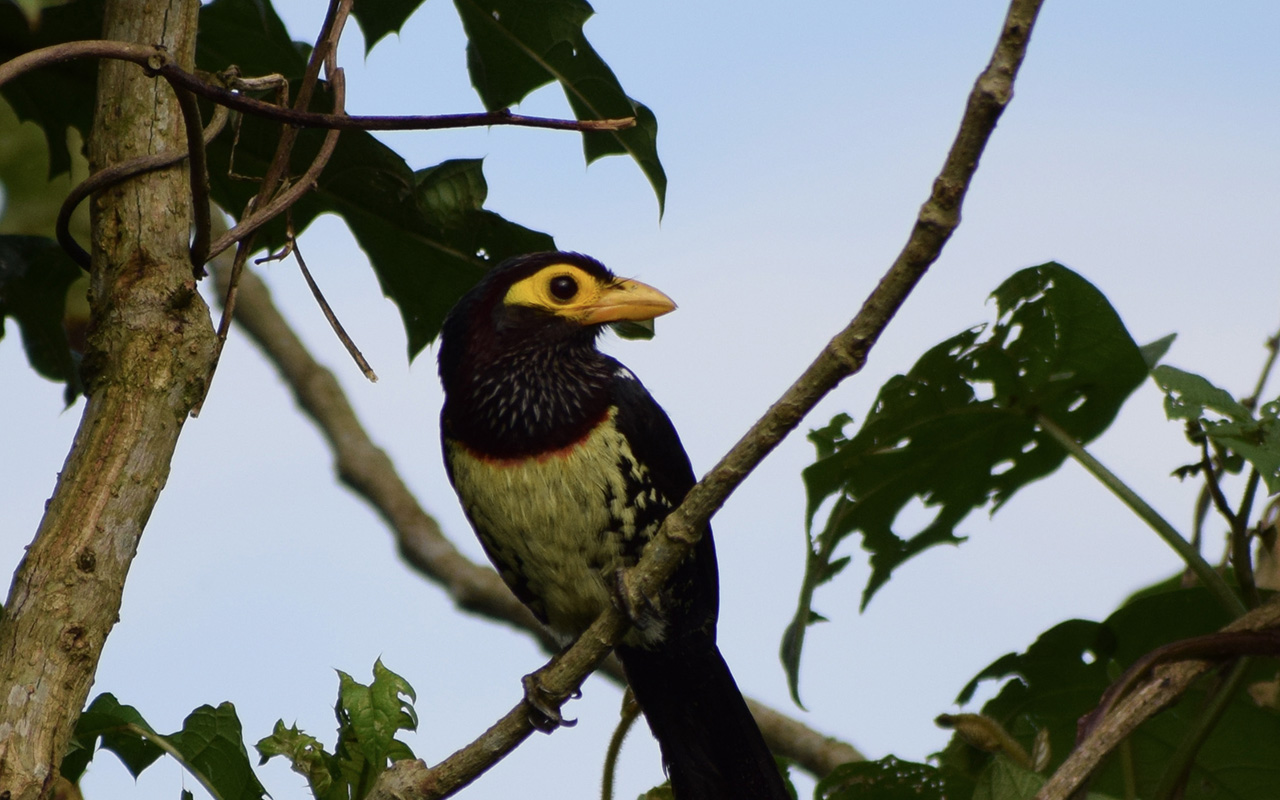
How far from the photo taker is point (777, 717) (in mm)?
3828

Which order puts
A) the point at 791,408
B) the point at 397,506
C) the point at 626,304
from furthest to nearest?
the point at 397,506 < the point at 626,304 < the point at 791,408

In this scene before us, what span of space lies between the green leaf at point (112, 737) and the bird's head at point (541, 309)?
130 cm

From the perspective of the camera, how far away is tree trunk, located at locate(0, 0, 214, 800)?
1.71 meters

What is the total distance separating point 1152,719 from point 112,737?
195 cm

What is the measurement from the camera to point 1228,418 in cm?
228

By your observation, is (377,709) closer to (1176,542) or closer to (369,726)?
(369,726)

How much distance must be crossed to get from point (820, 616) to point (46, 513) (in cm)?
156

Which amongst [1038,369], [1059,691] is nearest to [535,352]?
[1038,369]

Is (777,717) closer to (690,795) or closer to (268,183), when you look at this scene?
(690,795)

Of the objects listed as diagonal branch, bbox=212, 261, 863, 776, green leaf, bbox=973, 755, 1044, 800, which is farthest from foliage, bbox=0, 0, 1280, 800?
diagonal branch, bbox=212, 261, 863, 776

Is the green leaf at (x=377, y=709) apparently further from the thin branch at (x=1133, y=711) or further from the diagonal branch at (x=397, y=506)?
the diagonal branch at (x=397, y=506)

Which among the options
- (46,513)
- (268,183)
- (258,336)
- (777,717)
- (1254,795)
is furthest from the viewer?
(258,336)

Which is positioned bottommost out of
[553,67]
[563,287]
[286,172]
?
[286,172]

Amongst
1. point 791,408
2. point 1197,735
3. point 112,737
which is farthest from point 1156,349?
point 112,737
